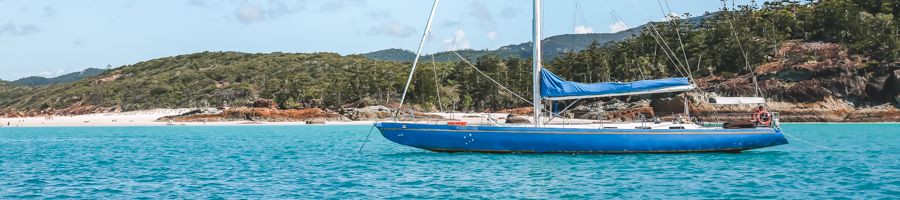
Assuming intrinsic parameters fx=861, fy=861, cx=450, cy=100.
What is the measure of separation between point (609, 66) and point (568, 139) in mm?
75119

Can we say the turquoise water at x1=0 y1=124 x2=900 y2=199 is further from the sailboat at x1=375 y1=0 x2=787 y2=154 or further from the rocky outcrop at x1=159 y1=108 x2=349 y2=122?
the rocky outcrop at x1=159 y1=108 x2=349 y2=122

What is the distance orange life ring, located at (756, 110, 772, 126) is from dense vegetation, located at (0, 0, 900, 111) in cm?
4875

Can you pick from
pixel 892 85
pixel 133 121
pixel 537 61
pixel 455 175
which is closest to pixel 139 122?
pixel 133 121

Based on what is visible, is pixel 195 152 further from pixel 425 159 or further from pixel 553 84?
pixel 553 84

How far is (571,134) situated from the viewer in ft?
97.3

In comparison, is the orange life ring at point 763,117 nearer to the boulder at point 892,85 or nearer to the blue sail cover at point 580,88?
the blue sail cover at point 580,88

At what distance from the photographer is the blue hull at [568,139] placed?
29797 millimetres

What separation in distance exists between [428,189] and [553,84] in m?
10.0

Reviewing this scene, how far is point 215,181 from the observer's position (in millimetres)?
24359

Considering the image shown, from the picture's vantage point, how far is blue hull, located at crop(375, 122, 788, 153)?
29797mm

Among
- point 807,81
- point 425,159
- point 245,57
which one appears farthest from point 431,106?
point 245,57

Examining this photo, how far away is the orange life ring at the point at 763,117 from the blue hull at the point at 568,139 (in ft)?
1.94

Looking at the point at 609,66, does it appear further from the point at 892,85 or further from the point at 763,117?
the point at 763,117

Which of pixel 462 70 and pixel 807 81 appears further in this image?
pixel 462 70
